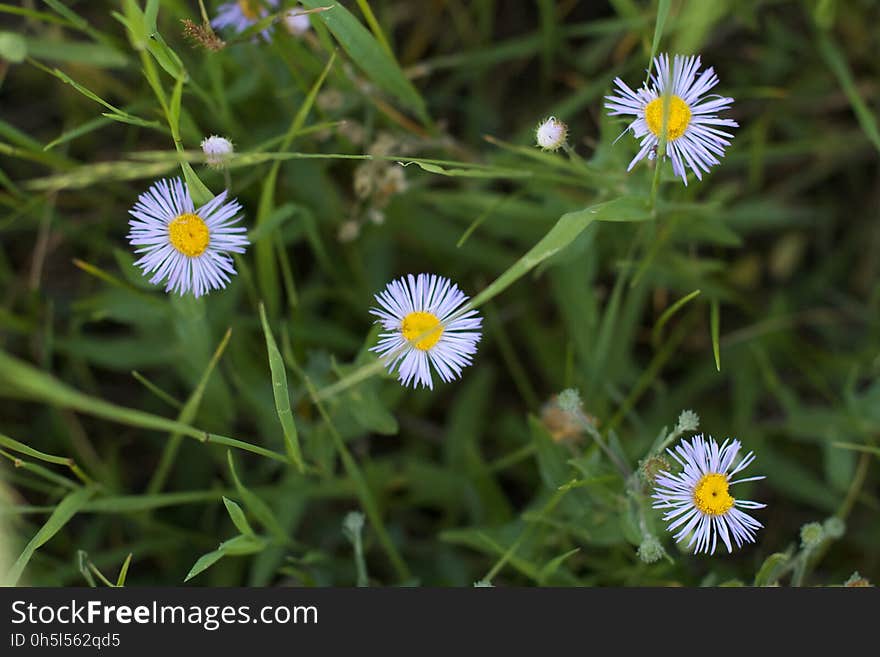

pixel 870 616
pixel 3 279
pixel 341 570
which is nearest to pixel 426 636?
pixel 341 570

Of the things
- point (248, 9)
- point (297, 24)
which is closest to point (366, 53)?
point (297, 24)

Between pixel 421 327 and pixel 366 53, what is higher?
pixel 366 53

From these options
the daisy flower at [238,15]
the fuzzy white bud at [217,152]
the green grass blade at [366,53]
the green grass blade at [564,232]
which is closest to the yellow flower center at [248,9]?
the daisy flower at [238,15]

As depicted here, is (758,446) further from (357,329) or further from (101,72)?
(101,72)

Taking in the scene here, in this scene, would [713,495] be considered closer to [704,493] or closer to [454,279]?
[704,493]

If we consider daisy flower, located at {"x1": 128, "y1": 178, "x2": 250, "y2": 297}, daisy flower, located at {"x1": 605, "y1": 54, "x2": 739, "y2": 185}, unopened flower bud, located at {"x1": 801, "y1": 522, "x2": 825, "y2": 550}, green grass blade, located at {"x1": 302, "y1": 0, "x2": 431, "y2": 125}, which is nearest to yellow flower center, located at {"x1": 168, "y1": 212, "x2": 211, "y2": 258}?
daisy flower, located at {"x1": 128, "y1": 178, "x2": 250, "y2": 297}

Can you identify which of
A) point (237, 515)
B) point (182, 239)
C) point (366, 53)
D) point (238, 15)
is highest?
point (238, 15)

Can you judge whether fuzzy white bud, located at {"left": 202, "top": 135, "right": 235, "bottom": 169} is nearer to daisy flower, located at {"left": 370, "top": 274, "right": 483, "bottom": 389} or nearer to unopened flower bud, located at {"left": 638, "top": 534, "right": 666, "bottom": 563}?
daisy flower, located at {"left": 370, "top": 274, "right": 483, "bottom": 389}
